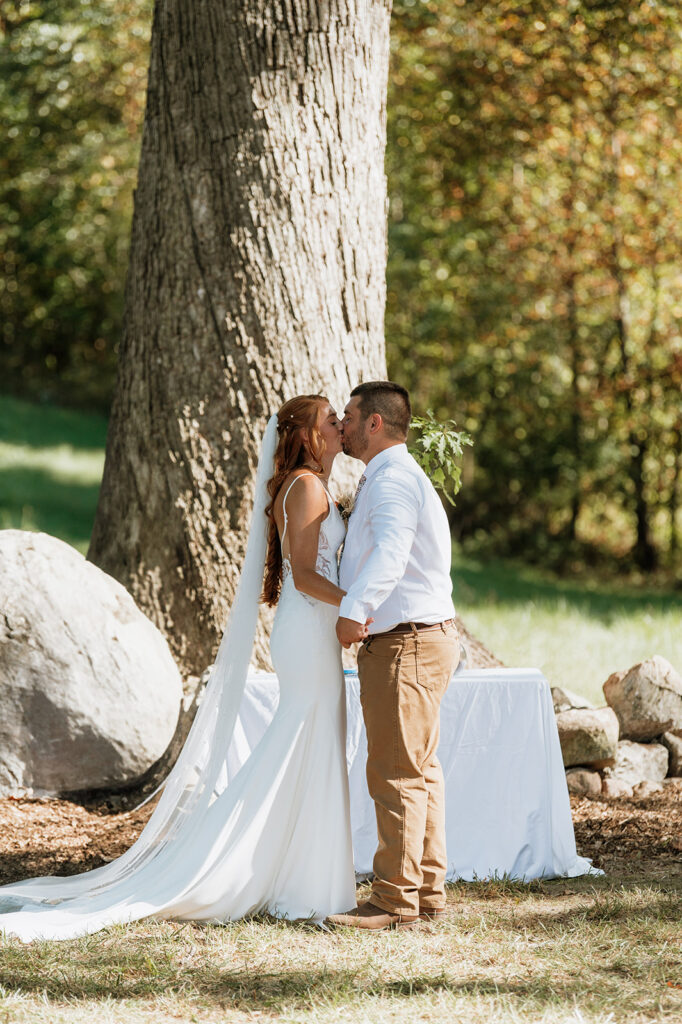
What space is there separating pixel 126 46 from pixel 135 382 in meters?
13.5

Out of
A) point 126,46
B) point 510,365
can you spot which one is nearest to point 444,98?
point 510,365

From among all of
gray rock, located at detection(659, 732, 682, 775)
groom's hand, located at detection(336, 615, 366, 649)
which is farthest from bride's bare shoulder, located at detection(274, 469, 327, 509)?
gray rock, located at detection(659, 732, 682, 775)

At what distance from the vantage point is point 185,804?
4773mm

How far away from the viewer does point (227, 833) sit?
14.9 feet

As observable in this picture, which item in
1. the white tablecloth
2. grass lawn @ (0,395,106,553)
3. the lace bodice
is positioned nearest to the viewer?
the lace bodice

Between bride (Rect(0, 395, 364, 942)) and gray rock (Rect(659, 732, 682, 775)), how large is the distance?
2958 millimetres

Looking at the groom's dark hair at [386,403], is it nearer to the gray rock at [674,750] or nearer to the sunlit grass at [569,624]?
the gray rock at [674,750]

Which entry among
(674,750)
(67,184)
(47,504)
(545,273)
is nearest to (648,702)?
(674,750)

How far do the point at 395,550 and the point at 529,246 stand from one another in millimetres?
13526

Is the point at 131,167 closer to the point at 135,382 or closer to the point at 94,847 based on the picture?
the point at 135,382

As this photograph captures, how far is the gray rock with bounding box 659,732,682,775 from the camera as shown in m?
6.79

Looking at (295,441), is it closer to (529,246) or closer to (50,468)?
(529,246)

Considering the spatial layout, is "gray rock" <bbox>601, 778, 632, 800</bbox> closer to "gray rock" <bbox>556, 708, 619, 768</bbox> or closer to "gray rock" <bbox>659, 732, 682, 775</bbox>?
"gray rock" <bbox>556, 708, 619, 768</bbox>

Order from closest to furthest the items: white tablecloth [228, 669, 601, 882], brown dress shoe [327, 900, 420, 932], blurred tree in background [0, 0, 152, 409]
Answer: brown dress shoe [327, 900, 420, 932]
white tablecloth [228, 669, 601, 882]
blurred tree in background [0, 0, 152, 409]
